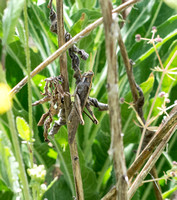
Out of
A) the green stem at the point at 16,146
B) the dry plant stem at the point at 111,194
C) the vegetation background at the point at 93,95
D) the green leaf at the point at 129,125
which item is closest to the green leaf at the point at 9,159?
the green stem at the point at 16,146

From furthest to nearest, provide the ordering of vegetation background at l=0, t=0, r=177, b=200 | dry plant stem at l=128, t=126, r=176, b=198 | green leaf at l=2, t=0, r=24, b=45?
vegetation background at l=0, t=0, r=177, b=200, dry plant stem at l=128, t=126, r=176, b=198, green leaf at l=2, t=0, r=24, b=45

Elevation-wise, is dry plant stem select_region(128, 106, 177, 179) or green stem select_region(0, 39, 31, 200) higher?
green stem select_region(0, 39, 31, 200)

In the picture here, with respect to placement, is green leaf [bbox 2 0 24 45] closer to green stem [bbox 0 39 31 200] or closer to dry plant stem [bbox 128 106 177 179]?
green stem [bbox 0 39 31 200]

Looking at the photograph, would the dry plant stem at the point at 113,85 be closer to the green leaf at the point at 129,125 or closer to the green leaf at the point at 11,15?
the green leaf at the point at 11,15

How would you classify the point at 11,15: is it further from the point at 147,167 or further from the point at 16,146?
the point at 147,167

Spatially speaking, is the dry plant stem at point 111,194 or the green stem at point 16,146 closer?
the green stem at point 16,146

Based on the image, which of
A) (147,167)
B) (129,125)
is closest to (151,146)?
(147,167)

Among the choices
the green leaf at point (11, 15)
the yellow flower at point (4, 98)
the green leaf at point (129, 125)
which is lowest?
the green leaf at point (129, 125)

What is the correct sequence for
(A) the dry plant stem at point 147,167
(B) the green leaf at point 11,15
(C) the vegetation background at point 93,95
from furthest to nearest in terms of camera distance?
1. (C) the vegetation background at point 93,95
2. (A) the dry plant stem at point 147,167
3. (B) the green leaf at point 11,15

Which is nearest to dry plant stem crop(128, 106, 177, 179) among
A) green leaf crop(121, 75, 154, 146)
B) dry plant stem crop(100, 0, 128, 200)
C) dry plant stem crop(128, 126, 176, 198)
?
dry plant stem crop(128, 126, 176, 198)

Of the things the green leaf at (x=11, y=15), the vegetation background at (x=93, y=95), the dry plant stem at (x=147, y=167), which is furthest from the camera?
the vegetation background at (x=93, y=95)

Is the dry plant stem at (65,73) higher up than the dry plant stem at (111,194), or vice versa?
the dry plant stem at (65,73)

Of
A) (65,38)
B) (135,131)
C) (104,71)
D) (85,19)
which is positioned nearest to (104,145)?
(135,131)

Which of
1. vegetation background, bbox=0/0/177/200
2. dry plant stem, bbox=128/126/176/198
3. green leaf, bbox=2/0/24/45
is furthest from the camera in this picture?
vegetation background, bbox=0/0/177/200
